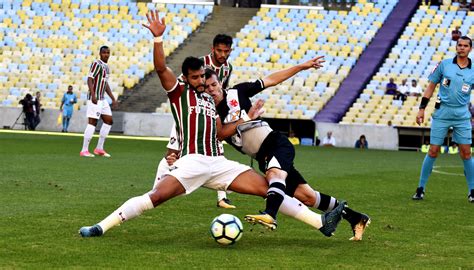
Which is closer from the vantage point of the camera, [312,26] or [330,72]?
[330,72]

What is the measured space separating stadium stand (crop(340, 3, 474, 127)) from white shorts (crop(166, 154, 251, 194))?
1099 inches

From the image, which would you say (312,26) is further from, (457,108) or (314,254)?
(314,254)

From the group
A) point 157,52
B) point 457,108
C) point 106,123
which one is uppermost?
point 157,52

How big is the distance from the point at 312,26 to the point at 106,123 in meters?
24.9

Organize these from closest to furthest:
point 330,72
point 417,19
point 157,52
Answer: point 157,52 → point 330,72 → point 417,19

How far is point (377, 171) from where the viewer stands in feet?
67.3

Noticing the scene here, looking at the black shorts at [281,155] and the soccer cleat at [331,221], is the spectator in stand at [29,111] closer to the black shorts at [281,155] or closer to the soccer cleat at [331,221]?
the black shorts at [281,155]

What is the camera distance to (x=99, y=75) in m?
21.3

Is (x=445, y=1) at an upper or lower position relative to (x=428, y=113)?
upper

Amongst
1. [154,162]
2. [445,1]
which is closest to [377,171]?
[154,162]

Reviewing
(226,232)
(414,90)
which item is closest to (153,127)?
(414,90)

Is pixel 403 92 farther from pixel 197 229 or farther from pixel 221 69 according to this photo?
pixel 197 229

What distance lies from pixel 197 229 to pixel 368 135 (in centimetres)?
2718

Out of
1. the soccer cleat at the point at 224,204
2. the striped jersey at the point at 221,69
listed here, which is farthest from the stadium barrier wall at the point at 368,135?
the striped jersey at the point at 221,69
